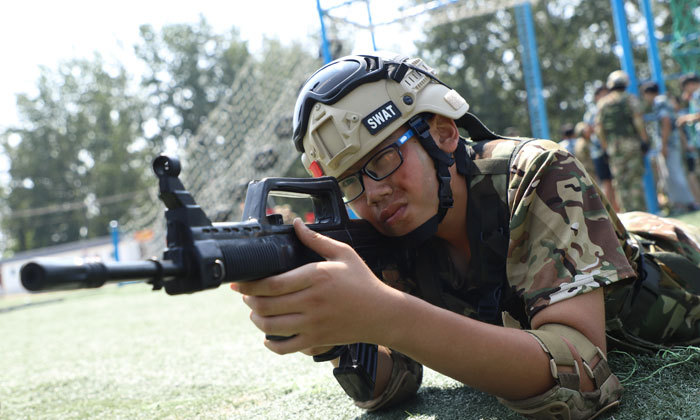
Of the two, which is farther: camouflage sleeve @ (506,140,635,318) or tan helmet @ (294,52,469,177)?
tan helmet @ (294,52,469,177)

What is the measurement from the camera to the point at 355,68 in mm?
2021

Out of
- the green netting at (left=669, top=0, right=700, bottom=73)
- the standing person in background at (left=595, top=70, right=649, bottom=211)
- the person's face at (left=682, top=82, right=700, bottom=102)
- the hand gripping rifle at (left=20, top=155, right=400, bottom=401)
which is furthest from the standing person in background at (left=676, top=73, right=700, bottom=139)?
the hand gripping rifle at (left=20, top=155, right=400, bottom=401)

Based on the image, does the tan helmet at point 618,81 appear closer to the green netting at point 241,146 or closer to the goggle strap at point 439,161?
the goggle strap at point 439,161

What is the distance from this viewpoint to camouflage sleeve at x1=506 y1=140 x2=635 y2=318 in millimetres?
1699

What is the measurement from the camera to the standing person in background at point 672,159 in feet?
30.7

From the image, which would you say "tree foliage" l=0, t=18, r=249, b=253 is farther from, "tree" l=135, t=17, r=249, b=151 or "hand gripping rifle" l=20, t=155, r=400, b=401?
"hand gripping rifle" l=20, t=155, r=400, b=401

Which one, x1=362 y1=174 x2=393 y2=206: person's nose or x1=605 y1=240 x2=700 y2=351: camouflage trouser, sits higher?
x1=362 y1=174 x2=393 y2=206: person's nose

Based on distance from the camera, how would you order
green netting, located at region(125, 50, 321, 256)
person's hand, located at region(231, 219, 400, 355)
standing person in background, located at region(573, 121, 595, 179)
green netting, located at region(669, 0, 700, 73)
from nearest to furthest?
1. person's hand, located at region(231, 219, 400, 355)
2. green netting, located at region(669, 0, 700, 73)
3. standing person in background, located at region(573, 121, 595, 179)
4. green netting, located at region(125, 50, 321, 256)

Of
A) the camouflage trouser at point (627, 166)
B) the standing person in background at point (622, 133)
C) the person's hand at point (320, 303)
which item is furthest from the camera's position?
the camouflage trouser at point (627, 166)

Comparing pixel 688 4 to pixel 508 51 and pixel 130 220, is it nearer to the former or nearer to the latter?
pixel 508 51

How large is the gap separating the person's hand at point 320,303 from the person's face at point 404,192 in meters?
0.53

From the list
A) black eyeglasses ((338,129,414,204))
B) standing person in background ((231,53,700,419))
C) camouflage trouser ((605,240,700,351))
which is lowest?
camouflage trouser ((605,240,700,351))

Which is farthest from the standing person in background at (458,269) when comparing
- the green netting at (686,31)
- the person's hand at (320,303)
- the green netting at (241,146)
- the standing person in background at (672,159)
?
the green netting at (241,146)

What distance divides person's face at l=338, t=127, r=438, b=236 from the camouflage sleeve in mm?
265
